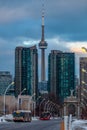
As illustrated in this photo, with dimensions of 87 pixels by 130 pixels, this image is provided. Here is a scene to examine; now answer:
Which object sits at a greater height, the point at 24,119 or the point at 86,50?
the point at 86,50

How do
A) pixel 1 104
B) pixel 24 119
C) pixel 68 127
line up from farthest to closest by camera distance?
1. pixel 1 104
2. pixel 24 119
3. pixel 68 127

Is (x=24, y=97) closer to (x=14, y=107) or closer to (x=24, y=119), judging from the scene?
(x=14, y=107)

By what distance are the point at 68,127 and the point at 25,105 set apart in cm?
16751

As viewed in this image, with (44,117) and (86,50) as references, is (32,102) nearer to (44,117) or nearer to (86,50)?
(44,117)

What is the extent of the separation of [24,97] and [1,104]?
25.7 meters

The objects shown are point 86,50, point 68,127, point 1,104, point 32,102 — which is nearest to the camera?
point 68,127

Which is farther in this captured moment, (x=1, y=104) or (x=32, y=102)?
(x=32, y=102)

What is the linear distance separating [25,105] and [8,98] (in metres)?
14.3

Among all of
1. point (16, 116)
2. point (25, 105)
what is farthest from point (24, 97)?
point (16, 116)

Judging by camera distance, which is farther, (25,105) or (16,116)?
(25,105)

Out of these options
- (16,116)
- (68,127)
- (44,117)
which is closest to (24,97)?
(44,117)

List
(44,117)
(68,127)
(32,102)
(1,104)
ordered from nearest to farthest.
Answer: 1. (68,127)
2. (44,117)
3. (1,104)
4. (32,102)

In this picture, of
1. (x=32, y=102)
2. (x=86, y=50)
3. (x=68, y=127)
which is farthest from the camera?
(x=32, y=102)

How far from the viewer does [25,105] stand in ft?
637
